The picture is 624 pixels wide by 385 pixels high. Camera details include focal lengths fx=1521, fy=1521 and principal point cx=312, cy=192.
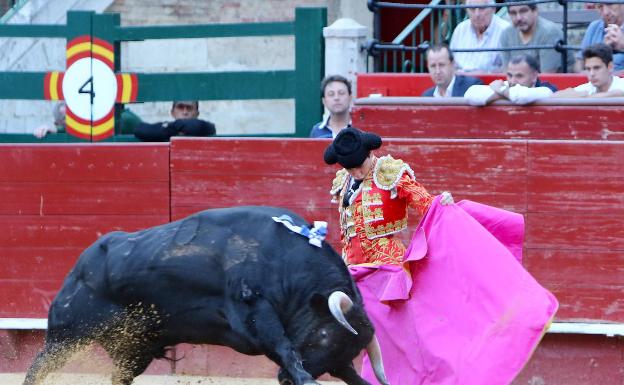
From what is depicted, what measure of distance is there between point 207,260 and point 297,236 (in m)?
0.34

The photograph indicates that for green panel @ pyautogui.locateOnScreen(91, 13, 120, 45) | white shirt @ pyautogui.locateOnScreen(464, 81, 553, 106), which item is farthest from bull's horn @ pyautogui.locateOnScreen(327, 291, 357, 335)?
green panel @ pyautogui.locateOnScreen(91, 13, 120, 45)

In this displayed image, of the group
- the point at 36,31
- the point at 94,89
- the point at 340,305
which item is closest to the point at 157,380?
the point at 94,89

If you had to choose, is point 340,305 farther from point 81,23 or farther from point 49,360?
point 81,23

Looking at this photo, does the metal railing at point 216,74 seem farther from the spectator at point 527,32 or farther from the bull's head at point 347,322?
the bull's head at point 347,322

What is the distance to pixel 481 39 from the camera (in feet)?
26.6

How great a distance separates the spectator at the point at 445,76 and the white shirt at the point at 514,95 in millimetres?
365

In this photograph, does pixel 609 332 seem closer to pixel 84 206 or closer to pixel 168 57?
pixel 84 206

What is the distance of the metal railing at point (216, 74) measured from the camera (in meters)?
8.02

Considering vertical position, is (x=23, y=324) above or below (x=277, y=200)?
below

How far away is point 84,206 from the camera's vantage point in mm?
7324

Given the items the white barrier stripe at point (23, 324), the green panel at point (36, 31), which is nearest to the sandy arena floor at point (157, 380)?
the white barrier stripe at point (23, 324)

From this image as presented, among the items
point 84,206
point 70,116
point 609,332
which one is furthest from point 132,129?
point 609,332

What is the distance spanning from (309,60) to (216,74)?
0.56 m

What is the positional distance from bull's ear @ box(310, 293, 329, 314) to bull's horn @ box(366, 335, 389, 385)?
0.25 m
